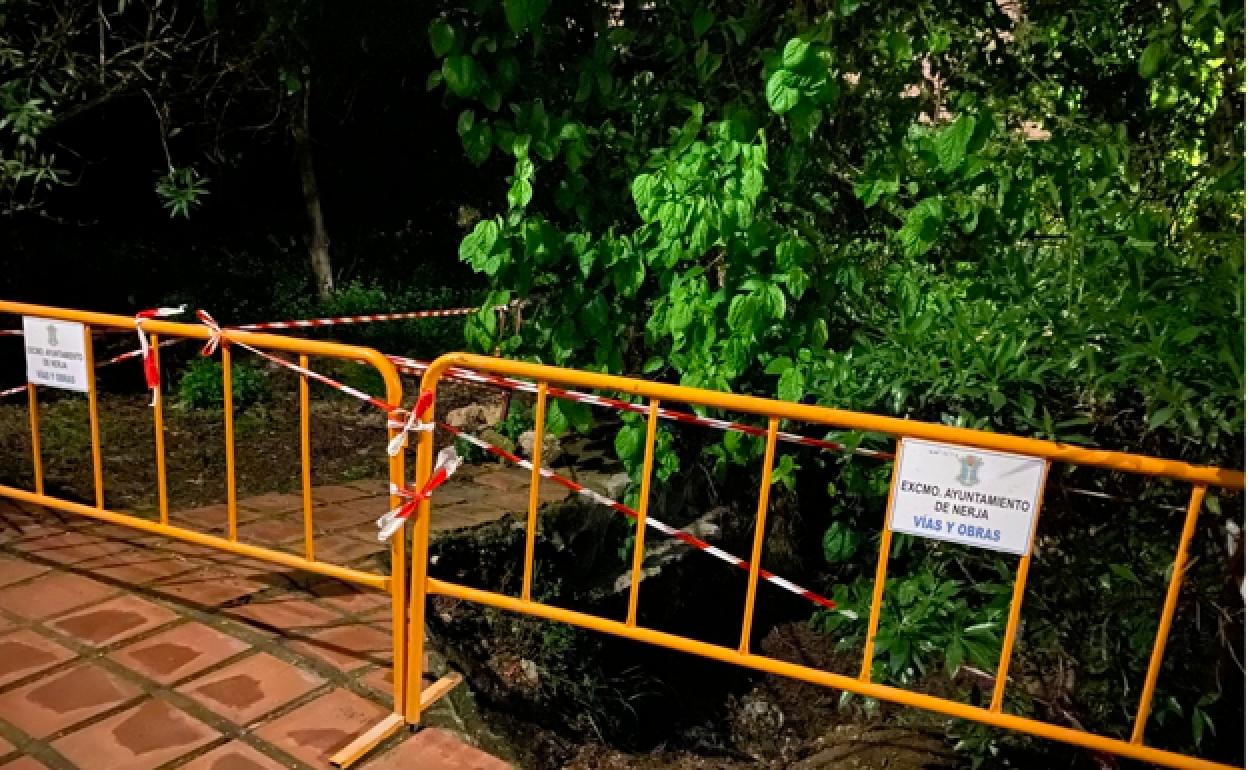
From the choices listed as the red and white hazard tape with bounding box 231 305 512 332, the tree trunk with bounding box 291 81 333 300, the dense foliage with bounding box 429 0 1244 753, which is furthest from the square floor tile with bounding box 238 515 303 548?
the tree trunk with bounding box 291 81 333 300

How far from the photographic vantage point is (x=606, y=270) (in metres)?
4.16

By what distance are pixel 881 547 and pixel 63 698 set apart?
2.74 metres

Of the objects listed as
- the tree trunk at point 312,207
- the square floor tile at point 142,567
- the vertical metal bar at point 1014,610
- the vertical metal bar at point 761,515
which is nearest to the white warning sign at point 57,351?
the square floor tile at point 142,567

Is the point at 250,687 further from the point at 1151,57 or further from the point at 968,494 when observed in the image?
the point at 1151,57

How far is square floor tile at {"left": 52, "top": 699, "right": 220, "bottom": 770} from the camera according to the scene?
112 inches

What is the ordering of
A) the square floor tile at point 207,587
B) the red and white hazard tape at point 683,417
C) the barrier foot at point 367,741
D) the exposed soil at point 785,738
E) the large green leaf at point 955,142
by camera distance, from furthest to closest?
the square floor tile at point 207,587 → the exposed soil at point 785,738 → the red and white hazard tape at point 683,417 → the large green leaf at point 955,142 → the barrier foot at point 367,741

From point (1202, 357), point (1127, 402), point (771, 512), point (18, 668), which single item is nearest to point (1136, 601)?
point (1127, 402)

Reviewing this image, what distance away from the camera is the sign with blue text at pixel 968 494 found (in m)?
2.58

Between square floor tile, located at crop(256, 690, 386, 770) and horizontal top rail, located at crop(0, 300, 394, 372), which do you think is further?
horizontal top rail, located at crop(0, 300, 394, 372)

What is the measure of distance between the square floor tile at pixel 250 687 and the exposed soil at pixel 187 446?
88.9 inches

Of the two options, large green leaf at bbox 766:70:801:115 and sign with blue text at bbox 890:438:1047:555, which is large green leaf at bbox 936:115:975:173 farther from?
sign with blue text at bbox 890:438:1047:555

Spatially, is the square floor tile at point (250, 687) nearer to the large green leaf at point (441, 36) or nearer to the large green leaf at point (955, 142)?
the large green leaf at point (441, 36)

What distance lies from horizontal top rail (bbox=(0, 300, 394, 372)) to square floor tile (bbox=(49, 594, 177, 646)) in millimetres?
1127

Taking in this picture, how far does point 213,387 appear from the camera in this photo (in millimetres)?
7473
